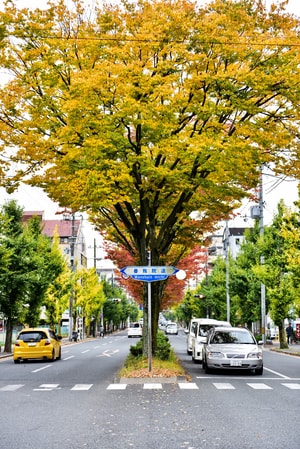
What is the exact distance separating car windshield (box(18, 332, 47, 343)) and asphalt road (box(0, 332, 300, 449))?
7.84m

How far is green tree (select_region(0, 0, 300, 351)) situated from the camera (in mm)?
16500

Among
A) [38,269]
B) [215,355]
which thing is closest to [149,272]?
[215,355]

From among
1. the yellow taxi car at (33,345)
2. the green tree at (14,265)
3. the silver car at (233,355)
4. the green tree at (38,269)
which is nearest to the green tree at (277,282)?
the green tree at (38,269)

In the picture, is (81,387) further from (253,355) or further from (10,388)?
(253,355)

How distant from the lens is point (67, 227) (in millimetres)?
99750

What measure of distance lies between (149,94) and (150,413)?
9.19m

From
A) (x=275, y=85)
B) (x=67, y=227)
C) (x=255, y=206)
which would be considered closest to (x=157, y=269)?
(x=275, y=85)

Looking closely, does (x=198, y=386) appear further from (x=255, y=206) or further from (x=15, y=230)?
(x=255, y=206)

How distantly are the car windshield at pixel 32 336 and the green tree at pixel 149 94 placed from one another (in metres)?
9.48

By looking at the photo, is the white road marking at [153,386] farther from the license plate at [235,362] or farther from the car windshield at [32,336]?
the car windshield at [32,336]

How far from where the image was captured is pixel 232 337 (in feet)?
66.8

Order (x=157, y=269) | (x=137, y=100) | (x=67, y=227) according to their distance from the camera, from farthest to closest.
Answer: (x=67, y=227) < (x=157, y=269) < (x=137, y=100)

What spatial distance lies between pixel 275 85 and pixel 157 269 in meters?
6.13

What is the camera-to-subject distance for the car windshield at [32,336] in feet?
86.2
